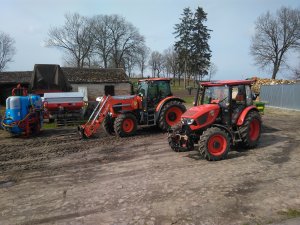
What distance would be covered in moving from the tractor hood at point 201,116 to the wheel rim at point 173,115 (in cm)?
395

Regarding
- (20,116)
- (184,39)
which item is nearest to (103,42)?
(184,39)

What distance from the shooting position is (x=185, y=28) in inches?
1991

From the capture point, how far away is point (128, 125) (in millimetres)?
12648

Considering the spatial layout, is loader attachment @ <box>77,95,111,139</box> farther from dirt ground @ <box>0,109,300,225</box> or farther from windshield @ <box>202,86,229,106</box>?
windshield @ <box>202,86,229,106</box>

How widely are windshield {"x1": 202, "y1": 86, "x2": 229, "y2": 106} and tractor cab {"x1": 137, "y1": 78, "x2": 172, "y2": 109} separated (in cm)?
364

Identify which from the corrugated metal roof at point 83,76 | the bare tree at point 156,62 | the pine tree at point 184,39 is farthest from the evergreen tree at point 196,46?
the bare tree at point 156,62

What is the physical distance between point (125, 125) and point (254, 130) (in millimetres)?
5053

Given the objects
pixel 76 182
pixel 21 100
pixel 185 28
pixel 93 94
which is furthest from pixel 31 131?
pixel 185 28

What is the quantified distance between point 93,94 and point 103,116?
1954cm

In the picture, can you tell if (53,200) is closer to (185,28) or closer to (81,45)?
(185,28)

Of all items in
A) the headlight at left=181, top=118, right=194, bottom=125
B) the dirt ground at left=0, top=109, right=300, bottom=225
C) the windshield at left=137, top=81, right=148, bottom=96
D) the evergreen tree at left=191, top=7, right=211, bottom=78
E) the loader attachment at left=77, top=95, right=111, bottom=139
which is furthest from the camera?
the evergreen tree at left=191, top=7, right=211, bottom=78

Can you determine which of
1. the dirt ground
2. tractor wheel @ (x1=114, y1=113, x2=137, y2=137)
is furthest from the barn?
the dirt ground

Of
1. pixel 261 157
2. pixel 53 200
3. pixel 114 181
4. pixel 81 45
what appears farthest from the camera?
pixel 81 45

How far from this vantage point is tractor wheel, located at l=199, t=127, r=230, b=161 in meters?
8.31
